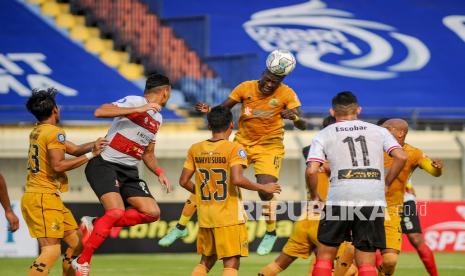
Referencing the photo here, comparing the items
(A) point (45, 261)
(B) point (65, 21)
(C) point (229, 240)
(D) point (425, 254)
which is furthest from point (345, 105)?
(B) point (65, 21)

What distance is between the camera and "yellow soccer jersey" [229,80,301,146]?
1248cm

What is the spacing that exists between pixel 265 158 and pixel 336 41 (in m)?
16.9

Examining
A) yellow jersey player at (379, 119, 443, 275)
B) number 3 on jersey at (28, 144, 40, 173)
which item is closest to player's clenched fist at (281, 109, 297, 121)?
yellow jersey player at (379, 119, 443, 275)

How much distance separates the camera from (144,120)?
10.8 metres

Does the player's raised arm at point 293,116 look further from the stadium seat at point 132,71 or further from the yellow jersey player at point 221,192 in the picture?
the stadium seat at point 132,71

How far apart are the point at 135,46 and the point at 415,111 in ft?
28.9

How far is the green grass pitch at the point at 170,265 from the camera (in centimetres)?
1527

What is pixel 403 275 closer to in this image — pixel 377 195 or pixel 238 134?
pixel 238 134

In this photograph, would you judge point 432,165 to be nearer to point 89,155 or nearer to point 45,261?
point 89,155

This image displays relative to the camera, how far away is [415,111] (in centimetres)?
2611

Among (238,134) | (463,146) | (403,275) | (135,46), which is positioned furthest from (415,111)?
(238,134)

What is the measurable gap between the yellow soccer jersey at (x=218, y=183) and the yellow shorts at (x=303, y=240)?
1.18 metres

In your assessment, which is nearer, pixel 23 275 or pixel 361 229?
pixel 361 229

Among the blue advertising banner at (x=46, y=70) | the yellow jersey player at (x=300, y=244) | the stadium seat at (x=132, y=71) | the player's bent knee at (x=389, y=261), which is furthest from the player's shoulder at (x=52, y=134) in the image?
the stadium seat at (x=132, y=71)
